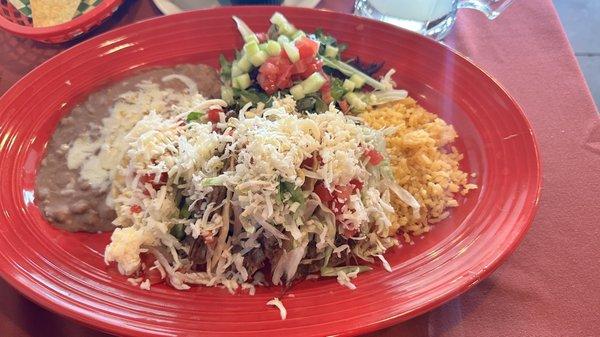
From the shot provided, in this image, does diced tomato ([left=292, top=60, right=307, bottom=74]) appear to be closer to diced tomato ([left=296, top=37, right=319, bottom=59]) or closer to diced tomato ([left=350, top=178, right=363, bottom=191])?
diced tomato ([left=296, top=37, right=319, bottom=59])

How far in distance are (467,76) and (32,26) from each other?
1677 mm

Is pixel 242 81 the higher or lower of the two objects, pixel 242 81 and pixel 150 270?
the higher

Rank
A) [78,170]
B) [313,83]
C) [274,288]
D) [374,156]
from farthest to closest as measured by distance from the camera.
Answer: [313,83], [78,170], [374,156], [274,288]

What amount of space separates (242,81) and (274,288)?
76 cm

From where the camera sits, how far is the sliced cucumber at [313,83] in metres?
1.85

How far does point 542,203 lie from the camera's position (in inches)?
70.7

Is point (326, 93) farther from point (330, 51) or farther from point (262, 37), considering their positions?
point (262, 37)

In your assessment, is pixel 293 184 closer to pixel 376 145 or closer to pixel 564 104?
pixel 376 145

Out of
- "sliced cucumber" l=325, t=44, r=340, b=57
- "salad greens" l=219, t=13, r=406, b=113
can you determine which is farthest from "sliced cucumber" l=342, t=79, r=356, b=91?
"sliced cucumber" l=325, t=44, r=340, b=57

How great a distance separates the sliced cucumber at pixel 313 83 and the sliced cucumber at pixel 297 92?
0.06 feet

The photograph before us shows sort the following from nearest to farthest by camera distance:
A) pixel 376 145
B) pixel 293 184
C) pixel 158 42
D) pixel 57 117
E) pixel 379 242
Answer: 1. pixel 293 184
2. pixel 379 242
3. pixel 376 145
4. pixel 57 117
5. pixel 158 42

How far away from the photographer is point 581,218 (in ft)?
5.71

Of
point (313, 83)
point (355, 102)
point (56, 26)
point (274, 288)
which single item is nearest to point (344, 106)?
point (355, 102)

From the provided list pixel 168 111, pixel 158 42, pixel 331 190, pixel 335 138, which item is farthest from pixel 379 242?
pixel 158 42
